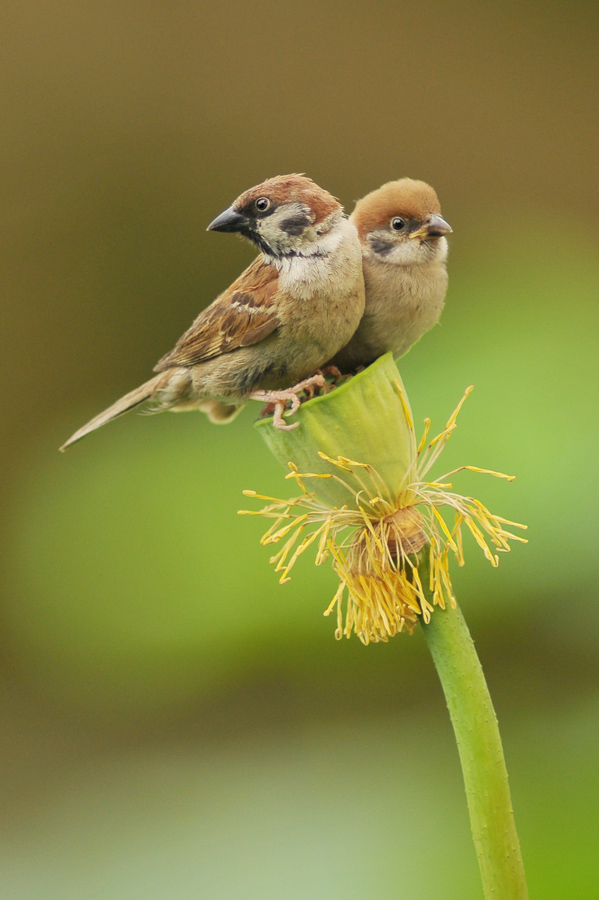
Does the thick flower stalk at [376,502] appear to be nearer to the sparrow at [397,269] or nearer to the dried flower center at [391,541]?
the dried flower center at [391,541]

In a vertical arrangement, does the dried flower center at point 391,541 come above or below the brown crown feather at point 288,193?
below

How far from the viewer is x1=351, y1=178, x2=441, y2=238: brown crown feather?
1111 millimetres

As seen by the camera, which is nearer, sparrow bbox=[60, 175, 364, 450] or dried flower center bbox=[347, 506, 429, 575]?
dried flower center bbox=[347, 506, 429, 575]

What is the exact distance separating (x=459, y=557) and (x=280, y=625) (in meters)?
1.67

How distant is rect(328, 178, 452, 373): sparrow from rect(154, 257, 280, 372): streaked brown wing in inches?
4.1

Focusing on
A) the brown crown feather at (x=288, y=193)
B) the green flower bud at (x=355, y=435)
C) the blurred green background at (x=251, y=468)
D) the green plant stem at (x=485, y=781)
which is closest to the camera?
the green plant stem at (x=485, y=781)

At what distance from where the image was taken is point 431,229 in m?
1.11

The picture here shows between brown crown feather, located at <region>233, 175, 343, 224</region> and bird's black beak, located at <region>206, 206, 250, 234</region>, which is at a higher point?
brown crown feather, located at <region>233, 175, 343, 224</region>

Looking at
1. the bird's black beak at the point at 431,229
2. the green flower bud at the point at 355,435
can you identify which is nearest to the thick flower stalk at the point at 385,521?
the green flower bud at the point at 355,435

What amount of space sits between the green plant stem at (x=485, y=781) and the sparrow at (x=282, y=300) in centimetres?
34

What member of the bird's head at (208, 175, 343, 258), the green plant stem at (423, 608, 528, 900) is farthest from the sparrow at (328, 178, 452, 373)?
the green plant stem at (423, 608, 528, 900)

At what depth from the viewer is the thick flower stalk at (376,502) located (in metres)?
0.77

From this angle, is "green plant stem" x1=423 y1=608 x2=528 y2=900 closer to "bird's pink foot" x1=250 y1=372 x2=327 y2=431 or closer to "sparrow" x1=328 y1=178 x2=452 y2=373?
"bird's pink foot" x1=250 y1=372 x2=327 y2=431

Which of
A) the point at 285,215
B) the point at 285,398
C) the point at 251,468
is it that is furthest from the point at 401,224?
the point at 251,468
